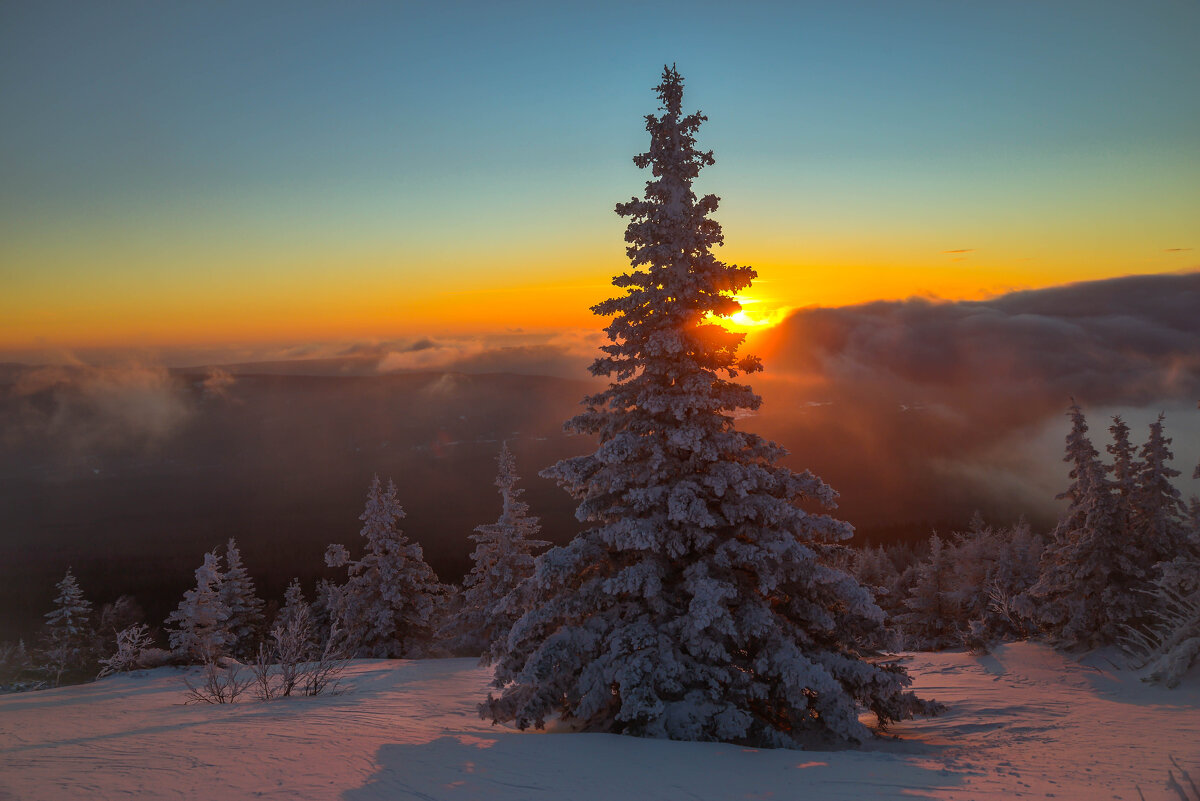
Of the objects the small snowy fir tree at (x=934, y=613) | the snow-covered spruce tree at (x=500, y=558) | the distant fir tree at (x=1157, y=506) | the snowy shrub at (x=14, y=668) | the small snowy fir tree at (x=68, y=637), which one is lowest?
the snowy shrub at (x=14, y=668)

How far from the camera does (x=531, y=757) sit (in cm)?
988

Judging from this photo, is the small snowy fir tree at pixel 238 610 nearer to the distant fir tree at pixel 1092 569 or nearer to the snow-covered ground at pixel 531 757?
the snow-covered ground at pixel 531 757

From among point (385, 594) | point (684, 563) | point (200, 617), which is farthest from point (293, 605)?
point (684, 563)

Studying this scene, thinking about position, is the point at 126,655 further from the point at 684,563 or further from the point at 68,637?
the point at 684,563

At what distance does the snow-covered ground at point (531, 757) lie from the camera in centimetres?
816

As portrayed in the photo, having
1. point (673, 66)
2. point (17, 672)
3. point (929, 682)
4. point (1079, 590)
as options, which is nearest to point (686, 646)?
point (673, 66)

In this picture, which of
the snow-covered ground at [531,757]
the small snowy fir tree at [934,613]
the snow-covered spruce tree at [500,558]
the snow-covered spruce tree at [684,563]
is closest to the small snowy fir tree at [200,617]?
the snow-covered spruce tree at [500,558]

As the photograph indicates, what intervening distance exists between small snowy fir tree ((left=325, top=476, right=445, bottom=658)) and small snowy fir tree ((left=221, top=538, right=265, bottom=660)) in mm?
10080

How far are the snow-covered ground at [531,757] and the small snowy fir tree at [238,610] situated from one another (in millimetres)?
27434

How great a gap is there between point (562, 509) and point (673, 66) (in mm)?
150139

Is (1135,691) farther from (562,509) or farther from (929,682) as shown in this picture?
(562,509)

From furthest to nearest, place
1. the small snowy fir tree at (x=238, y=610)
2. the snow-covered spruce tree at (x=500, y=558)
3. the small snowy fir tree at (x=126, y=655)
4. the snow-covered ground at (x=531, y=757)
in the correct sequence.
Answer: the small snowy fir tree at (x=238, y=610) < the snow-covered spruce tree at (x=500, y=558) < the small snowy fir tree at (x=126, y=655) < the snow-covered ground at (x=531, y=757)

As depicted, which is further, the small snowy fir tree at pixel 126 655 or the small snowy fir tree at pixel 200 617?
the small snowy fir tree at pixel 200 617

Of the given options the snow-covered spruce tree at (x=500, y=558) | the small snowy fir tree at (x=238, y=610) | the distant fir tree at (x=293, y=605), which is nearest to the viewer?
the distant fir tree at (x=293, y=605)
